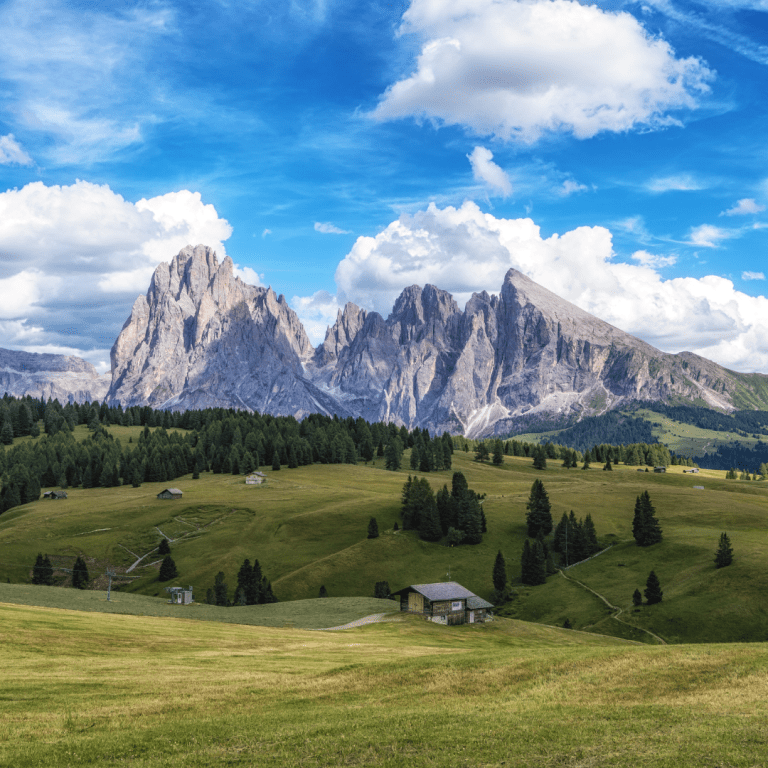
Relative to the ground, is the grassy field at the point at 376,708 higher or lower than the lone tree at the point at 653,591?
higher

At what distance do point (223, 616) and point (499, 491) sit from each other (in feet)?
362

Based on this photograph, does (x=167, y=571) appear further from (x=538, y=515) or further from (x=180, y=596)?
(x=538, y=515)

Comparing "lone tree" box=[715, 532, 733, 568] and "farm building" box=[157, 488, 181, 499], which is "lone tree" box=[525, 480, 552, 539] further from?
"farm building" box=[157, 488, 181, 499]

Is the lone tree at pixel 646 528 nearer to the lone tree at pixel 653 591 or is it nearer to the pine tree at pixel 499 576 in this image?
the lone tree at pixel 653 591

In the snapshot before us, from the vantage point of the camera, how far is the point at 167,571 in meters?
121

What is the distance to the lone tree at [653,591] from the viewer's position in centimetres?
9156

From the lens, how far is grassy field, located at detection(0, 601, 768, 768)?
22234mm

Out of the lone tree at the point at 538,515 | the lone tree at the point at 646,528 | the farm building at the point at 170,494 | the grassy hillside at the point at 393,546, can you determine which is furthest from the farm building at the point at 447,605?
the farm building at the point at 170,494

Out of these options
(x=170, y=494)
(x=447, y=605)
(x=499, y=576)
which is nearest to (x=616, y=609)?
(x=499, y=576)

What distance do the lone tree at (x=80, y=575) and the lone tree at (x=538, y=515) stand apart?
284ft

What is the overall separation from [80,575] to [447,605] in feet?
240

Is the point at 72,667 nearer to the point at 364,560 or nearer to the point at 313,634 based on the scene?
the point at 313,634

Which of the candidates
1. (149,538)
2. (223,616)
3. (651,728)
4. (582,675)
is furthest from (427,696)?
(149,538)

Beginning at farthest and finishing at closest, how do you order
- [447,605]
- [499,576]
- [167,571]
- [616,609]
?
[167,571]
[499,576]
[616,609]
[447,605]
